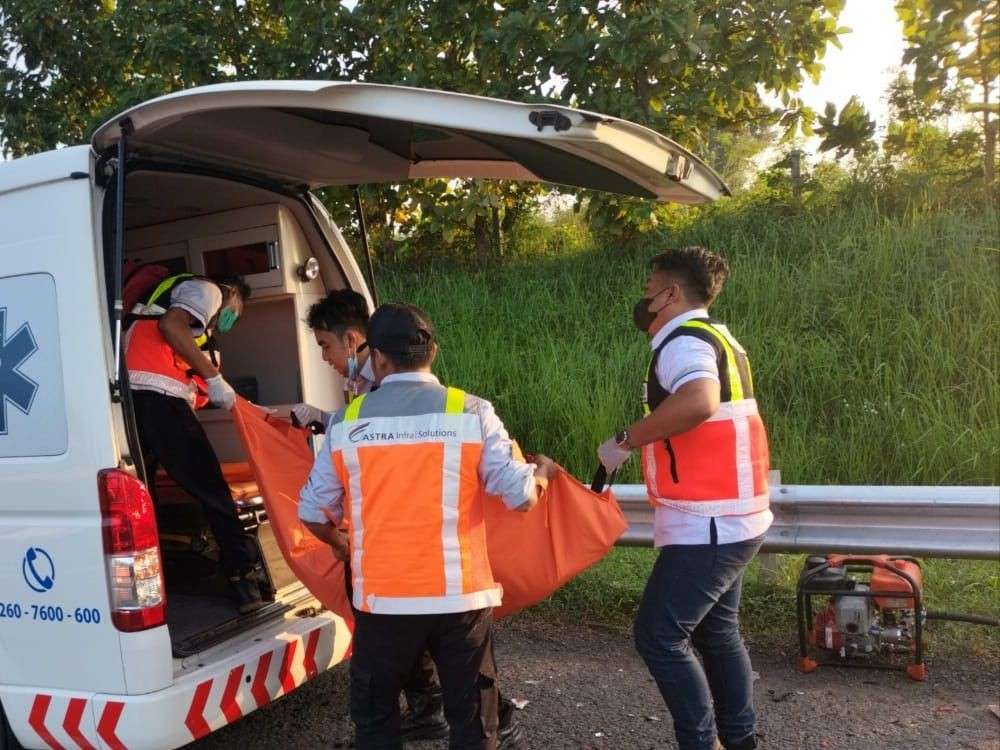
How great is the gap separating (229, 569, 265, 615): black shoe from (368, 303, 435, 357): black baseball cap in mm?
1323

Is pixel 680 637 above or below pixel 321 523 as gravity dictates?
below

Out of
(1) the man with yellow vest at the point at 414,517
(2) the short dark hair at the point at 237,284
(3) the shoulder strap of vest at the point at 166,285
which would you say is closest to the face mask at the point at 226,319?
(2) the short dark hair at the point at 237,284

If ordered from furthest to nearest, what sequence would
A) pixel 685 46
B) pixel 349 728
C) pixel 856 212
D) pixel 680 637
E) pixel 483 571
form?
1. pixel 856 212
2. pixel 685 46
3. pixel 349 728
4. pixel 680 637
5. pixel 483 571

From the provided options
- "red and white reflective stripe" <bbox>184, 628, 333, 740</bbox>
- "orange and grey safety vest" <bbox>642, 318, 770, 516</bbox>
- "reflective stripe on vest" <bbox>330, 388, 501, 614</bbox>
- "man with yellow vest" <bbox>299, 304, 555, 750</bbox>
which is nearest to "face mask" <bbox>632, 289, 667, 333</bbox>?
"orange and grey safety vest" <bbox>642, 318, 770, 516</bbox>

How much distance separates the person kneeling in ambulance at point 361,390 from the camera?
11.6 ft

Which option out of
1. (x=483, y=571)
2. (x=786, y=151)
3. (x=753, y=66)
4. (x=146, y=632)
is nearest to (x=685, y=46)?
(x=753, y=66)

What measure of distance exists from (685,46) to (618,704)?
5.18m

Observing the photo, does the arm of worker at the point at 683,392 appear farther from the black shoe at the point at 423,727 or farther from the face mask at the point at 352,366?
the black shoe at the point at 423,727

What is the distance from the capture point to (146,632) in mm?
2805

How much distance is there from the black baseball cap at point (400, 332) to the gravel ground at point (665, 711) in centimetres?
171

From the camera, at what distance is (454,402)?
270 cm

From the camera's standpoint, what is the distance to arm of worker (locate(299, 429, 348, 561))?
9.27 feet

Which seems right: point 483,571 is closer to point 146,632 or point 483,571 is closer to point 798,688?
point 146,632

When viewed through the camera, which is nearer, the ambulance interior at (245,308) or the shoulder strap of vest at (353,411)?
the shoulder strap of vest at (353,411)
